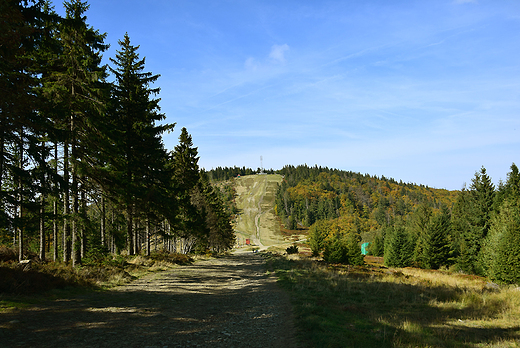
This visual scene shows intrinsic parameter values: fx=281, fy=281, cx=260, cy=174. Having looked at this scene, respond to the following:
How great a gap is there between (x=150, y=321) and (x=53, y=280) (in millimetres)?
5674

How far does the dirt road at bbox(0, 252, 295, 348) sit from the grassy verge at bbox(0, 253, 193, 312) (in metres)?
0.70

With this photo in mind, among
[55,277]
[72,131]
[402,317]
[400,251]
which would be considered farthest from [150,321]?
[400,251]

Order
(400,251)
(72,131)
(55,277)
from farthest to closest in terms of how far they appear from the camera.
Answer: (400,251) < (72,131) < (55,277)

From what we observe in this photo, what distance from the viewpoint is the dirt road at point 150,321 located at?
244 inches

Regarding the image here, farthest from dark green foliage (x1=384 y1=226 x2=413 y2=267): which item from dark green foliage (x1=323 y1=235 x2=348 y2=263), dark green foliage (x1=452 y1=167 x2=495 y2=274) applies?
dark green foliage (x1=323 y1=235 x2=348 y2=263)

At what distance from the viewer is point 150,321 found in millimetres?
7891

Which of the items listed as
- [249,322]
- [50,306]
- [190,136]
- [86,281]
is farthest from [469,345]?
[190,136]

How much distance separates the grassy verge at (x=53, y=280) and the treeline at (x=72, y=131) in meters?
1.36

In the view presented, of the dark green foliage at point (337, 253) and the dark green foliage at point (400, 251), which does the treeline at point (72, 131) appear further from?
the dark green foliage at point (400, 251)

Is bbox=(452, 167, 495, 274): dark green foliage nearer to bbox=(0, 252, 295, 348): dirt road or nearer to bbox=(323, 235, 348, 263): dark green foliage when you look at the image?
bbox=(323, 235, 348, 263): dark green foliage

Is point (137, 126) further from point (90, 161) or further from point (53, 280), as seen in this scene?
point (53, 280)

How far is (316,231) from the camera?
65375mm

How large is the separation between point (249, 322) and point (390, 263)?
162 feet

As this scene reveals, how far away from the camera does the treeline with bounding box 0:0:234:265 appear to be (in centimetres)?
934
